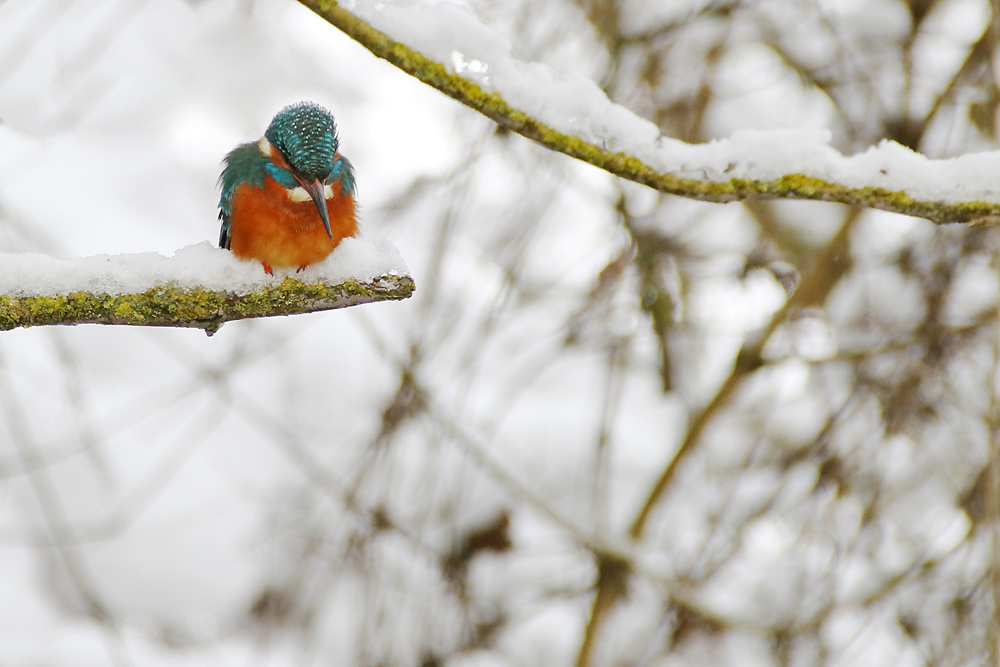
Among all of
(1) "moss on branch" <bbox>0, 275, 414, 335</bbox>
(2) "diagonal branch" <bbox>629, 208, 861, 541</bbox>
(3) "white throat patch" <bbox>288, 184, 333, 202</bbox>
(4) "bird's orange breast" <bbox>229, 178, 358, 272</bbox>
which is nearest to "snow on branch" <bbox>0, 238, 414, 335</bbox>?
(1) "moss on branch" <bbox>0, 275, 414, 335</bbox>

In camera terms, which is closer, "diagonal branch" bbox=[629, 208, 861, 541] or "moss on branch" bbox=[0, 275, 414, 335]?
"moss on branch" bbox=[0, 275, 414, 335]

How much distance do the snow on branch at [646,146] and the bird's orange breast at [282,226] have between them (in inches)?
26.1

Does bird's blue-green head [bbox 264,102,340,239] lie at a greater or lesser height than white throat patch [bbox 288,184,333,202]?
greater

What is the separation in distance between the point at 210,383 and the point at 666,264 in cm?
200

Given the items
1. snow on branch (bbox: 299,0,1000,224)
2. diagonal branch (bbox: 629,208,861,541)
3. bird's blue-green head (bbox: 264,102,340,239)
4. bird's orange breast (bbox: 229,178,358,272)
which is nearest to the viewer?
snow on branch (bbox: 299,0,1000,224)

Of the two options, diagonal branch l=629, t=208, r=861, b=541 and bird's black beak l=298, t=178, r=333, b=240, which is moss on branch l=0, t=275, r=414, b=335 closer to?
bird's black beak l=298, t=178, r=333, b=240

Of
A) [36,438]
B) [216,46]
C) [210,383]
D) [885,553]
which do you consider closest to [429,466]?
[210,383]

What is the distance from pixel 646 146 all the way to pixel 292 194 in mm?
1020

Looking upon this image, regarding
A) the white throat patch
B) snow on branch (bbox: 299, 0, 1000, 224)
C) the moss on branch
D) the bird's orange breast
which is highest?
snow on branch (bbox: 299, 0, 1000, 224)

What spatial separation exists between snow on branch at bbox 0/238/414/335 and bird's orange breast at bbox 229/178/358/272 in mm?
186

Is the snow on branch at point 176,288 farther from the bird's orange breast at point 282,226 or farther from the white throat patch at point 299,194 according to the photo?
the white throat patch at point 299,194

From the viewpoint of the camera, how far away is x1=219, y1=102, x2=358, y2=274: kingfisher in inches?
67.9

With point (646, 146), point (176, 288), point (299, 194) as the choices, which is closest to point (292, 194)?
point (299, 194)

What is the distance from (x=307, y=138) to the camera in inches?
74.9
